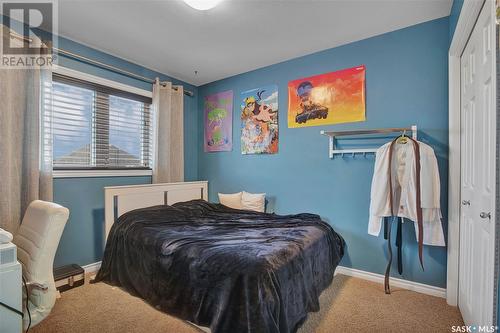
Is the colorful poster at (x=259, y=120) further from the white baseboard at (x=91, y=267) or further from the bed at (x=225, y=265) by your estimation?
the white baseboard at (x=91, y=267)

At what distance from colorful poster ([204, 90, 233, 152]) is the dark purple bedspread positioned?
4.40ft

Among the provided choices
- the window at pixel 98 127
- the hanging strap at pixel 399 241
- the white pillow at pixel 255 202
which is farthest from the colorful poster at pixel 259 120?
the hanging strap at pixel 399 241

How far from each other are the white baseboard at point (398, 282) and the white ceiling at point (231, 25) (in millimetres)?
2406

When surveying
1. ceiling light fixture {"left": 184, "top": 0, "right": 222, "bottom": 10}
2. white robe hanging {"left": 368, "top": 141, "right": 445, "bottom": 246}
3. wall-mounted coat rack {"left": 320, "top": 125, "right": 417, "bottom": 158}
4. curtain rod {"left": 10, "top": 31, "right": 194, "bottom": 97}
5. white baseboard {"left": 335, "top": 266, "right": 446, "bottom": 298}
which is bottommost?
white baseboard {"left": 335, "top": 266, "right": 446, "bottom": 298}

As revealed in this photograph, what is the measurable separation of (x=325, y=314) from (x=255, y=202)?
4.83 ft

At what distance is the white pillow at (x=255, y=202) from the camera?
3088 millimetres

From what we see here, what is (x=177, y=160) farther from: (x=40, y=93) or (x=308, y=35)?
(x=308, y=35)

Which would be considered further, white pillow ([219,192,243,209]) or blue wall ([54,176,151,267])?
white pillow ([219,192,243,209])

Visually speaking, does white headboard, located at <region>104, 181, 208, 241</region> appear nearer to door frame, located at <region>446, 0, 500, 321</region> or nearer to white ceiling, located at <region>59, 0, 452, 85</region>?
white ceiling, located at <region>59, 0, 452, 85</region>

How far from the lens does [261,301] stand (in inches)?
53.5

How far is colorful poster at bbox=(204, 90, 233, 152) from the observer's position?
358 cm

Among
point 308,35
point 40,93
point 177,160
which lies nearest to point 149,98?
point 177,160

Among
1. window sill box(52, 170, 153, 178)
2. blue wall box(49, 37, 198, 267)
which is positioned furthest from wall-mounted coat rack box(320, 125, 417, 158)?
blue wall box(49, 37, 198, 267)

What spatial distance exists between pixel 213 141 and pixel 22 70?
2.21 meters
